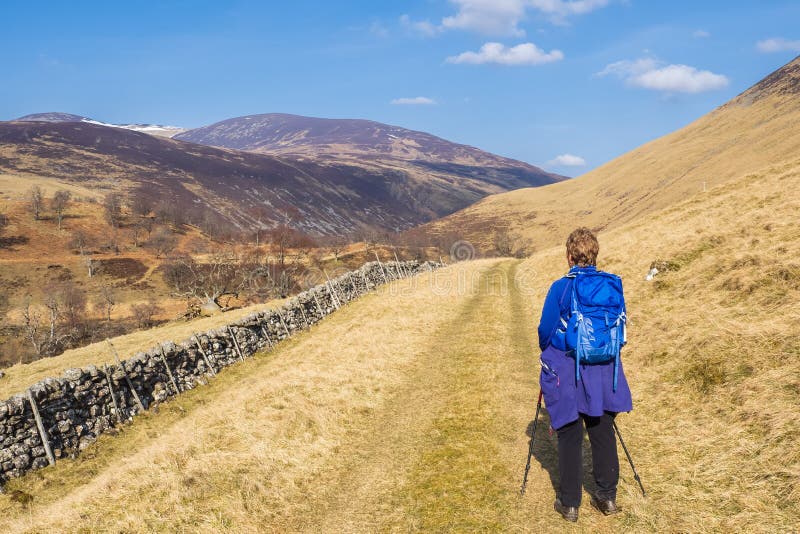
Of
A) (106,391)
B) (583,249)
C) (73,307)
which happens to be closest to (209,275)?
(73,307)

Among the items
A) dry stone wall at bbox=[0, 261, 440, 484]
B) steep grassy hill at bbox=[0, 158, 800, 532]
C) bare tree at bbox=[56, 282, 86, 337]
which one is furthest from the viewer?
bare tree at bbox=[56, 282, 86, 337]

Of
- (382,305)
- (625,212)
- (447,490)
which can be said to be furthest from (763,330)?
(625,212)

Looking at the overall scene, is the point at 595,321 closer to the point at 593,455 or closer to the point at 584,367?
the point at 584,367

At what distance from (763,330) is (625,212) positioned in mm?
142049

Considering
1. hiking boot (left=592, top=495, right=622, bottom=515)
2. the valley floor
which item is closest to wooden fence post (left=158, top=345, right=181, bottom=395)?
the valley floor

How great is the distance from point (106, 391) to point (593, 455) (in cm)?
1962

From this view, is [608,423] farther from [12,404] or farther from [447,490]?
[12,404]

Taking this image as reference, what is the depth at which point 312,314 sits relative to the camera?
34.2 metres

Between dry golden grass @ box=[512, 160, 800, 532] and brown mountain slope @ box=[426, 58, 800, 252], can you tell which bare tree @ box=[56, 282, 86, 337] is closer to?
dry golden grass @ box=[512, 160, 800, 532]

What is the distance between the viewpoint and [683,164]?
14912 centimetres

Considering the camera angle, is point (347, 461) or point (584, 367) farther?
point (347, 461)

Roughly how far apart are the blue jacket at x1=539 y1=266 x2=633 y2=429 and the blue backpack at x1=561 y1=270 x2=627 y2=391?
11cm

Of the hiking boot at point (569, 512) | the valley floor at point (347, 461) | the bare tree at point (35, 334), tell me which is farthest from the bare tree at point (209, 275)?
the hiking boot at point (569, 512)

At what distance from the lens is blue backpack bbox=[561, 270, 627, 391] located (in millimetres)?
6016
